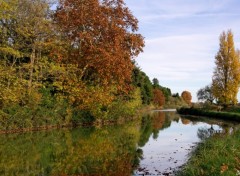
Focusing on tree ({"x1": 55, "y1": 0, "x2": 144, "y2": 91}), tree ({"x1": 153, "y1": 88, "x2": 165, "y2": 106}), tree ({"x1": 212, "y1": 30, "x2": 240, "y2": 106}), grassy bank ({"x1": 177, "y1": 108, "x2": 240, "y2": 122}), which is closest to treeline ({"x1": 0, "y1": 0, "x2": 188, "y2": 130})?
tree ({"x1": 55, "y1": 0, "x2": 144, "y2": 91})

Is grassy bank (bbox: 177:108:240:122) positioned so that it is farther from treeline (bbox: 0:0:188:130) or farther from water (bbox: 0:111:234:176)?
water (bbox: 0:111:234:176)

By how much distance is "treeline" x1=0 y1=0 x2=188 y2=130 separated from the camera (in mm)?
34844

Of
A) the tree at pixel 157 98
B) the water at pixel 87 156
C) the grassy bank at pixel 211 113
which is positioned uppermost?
the tree at pixel 157 98

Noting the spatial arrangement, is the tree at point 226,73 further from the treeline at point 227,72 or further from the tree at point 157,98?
the tree at point 157,98

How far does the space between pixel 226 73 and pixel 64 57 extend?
3368 centimetres

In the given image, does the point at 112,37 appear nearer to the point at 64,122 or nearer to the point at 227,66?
the point at 64,122

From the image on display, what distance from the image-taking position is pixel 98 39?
40750 millimetres

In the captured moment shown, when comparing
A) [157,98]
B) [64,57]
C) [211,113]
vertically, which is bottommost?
[211,113]

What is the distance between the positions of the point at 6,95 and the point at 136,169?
18.1 metres

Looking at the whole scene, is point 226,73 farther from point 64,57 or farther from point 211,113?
point 64,57

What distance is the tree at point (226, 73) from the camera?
6084 cm

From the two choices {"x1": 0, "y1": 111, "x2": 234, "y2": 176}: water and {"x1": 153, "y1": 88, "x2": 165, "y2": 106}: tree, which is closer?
{"x1": 0, "y1": 111, "x2": 234, "y2": 176}: water

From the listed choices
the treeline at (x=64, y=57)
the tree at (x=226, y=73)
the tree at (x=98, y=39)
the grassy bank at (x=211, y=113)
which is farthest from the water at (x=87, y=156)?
the tree at (x=226, y=73)

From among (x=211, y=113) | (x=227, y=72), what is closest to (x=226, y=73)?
(x=227, y=72)
